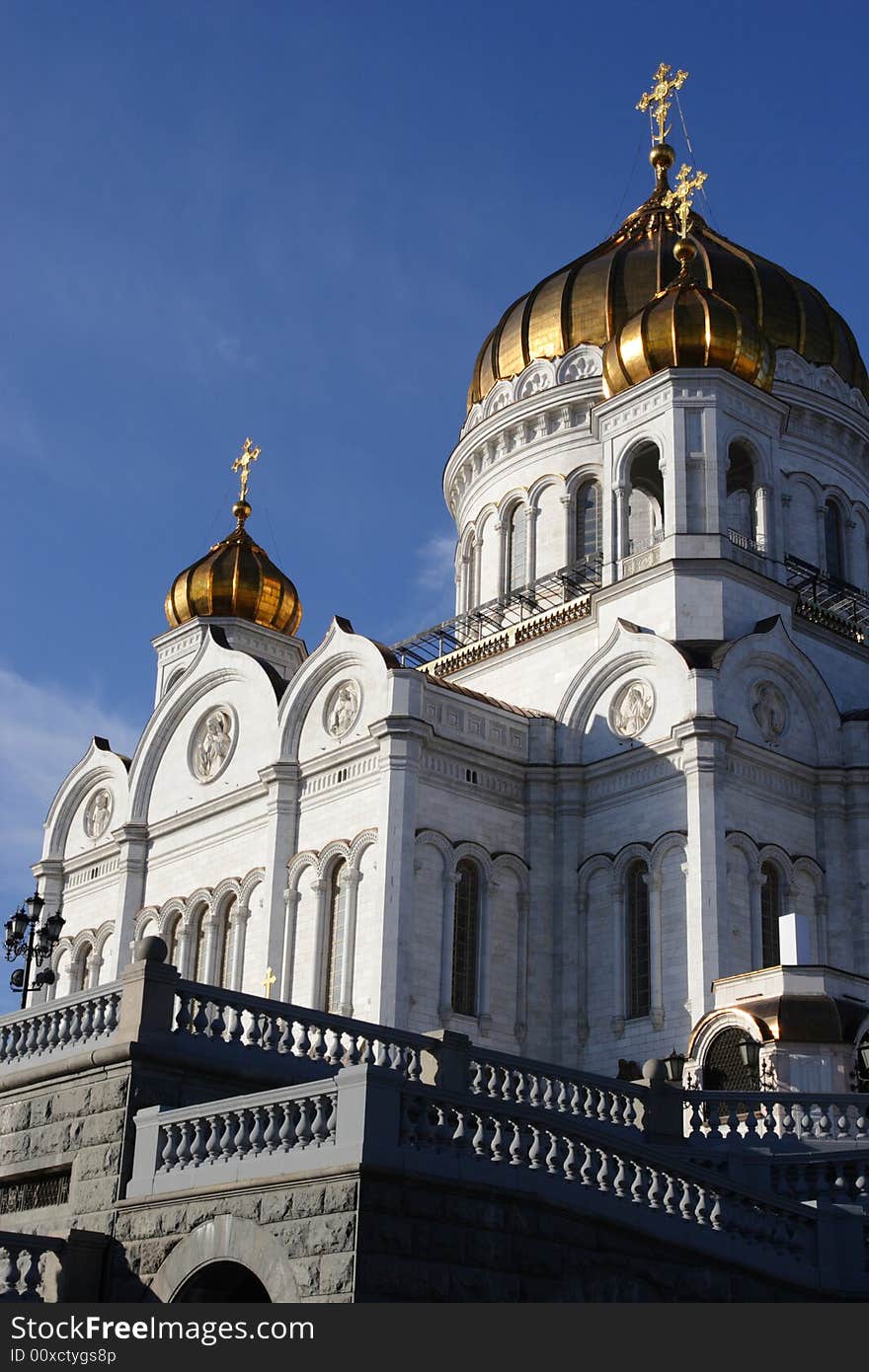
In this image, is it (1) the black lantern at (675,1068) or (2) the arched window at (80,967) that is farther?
(2) the arched window at (80,967)

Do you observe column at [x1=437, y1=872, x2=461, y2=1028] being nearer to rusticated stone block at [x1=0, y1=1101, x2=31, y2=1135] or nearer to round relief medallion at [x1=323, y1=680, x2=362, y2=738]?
round relief medallion at [x1=323, y1=680, x2=362, y2=738]

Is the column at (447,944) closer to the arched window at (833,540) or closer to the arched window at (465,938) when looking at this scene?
the arched window at (465,938)

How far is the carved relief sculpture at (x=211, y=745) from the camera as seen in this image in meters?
35.8

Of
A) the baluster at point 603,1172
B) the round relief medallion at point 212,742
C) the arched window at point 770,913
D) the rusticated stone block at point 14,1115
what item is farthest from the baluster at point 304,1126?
the round relief medallion at point 212,742

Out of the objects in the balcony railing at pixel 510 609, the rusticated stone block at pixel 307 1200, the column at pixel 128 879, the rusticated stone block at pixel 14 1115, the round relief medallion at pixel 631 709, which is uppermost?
the balcony railing at pixel 510 609

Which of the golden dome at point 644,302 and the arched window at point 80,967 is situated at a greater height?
the golden dome at point 644,302

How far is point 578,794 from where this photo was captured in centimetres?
3269

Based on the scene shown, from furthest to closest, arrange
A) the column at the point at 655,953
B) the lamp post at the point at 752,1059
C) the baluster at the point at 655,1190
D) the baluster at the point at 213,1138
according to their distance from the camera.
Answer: the column at the point at 655,953 < the lamp post at the point at 752,1059 < the baluster at the point at 655,1190 < the baluster at the point at 213,1138

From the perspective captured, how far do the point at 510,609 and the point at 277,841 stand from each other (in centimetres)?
927

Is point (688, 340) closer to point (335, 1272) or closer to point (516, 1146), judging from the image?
point (516, 1146)

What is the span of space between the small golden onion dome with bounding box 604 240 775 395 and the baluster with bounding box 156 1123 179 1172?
75.3 ft

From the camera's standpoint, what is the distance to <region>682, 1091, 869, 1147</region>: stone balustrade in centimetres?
1877

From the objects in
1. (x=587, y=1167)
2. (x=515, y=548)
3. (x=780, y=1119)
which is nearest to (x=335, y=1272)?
(x=587, y=1167)
